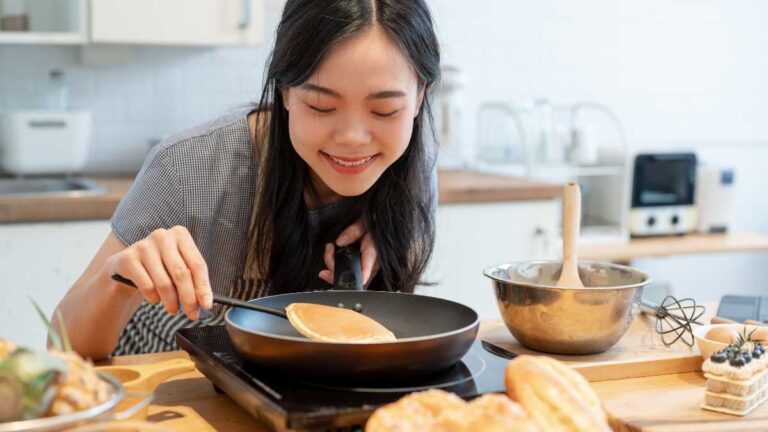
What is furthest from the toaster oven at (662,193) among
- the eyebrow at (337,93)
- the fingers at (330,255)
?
the eyebrow at (337,93)

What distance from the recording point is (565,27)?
158 inches

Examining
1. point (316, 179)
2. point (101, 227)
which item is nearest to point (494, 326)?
point (316, 179)

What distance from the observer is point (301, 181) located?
1.67m

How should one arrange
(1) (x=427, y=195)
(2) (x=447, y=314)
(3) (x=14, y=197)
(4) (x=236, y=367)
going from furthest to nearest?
(3) (x=14, y=197)
(1) (x=427, y=195)
(2) (x=447, y=314)
(4) (x=236, y=367)

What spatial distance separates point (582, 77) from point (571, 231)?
2.81 meters

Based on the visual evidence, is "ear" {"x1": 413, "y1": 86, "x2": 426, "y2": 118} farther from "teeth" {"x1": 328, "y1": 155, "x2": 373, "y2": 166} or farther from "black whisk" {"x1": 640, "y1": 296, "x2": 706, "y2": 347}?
"black whisk" {"x1": 640, "y1": 296, "x2": 706, "y2": 347}

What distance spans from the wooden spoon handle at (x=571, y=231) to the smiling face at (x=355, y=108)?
28 cm

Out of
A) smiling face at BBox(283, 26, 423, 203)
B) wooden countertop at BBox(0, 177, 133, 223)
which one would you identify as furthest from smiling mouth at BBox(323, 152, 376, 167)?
wooden countertop at BBox(0, 177, 133, 223)

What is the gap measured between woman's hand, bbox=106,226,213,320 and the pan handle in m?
0.34

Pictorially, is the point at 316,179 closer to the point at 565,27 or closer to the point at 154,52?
the point at 154,52

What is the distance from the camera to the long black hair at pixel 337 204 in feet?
5.03

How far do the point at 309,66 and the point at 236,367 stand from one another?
52cm

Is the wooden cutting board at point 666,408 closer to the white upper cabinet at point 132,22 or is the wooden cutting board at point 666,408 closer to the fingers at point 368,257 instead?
the fingers at point 368,257

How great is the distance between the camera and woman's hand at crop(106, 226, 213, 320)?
117 cm
